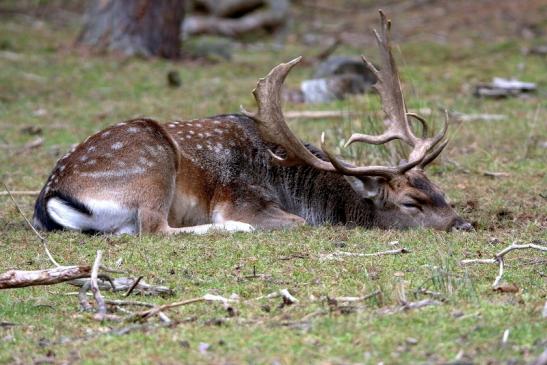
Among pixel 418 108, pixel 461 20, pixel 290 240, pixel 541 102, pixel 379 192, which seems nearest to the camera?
pixel 290 240

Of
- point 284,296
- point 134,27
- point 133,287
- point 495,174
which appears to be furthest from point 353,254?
point 134,27

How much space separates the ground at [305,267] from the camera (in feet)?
15.9

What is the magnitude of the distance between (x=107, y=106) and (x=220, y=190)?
5973 millimetres

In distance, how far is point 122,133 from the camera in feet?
26.7

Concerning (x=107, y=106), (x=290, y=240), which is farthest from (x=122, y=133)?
(x=107, y=106)

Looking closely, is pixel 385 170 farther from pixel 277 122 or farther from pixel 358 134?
pixel 277 122

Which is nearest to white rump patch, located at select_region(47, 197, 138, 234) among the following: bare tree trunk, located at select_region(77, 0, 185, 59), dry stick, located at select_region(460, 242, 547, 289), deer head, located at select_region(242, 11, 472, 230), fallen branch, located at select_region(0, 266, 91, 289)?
deer head, located at select_region(242, 11, 472, 230)

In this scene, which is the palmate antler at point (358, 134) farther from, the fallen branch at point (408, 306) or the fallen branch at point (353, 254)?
the fallen branch at point (408, 306)

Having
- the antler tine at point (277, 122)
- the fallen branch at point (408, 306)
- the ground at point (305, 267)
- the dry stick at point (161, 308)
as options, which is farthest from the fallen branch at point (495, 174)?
the dry stick at point (161, 308)

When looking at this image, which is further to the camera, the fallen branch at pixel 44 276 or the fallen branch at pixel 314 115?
the fallen branch at pixel 314 115

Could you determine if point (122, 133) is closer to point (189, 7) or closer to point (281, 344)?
point (281, 344)

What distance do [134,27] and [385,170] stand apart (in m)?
9.78

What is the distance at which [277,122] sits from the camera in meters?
8.03

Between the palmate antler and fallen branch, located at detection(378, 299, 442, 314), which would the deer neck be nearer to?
the palmate antler
